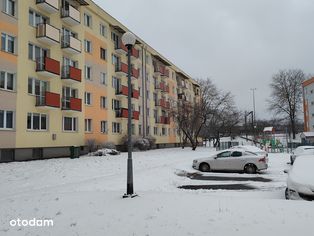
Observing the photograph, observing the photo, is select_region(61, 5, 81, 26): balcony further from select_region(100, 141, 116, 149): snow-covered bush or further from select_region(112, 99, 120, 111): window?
select_region(100, 141, 116, 149): snow-covered bush

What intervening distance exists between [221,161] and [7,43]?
628 inches

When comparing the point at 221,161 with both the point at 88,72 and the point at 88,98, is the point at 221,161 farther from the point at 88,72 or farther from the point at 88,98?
the point at 88,72

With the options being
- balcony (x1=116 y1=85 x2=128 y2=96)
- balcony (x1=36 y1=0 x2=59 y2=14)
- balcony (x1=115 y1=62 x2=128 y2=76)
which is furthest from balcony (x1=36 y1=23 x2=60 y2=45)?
balcony (x1=116 y1=85 x2=128 y2=96)

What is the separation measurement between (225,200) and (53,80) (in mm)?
21772

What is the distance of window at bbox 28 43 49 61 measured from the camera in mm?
24942

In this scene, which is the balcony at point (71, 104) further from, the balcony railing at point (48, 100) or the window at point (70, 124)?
the balcony railing at point (48, 100)

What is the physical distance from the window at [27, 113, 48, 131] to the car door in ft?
43.2

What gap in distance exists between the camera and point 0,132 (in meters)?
21.5

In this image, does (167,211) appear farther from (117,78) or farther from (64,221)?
(117,78)

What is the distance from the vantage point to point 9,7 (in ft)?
76.5

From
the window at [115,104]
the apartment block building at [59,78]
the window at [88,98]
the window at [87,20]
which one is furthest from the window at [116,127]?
the window at [87,20]

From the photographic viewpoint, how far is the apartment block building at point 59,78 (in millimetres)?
22938

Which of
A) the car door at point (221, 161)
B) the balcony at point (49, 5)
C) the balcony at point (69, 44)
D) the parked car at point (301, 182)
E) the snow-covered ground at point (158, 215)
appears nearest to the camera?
the snow-covered ground at point (158, 215)

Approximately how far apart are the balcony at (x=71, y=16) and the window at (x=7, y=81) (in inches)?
308
